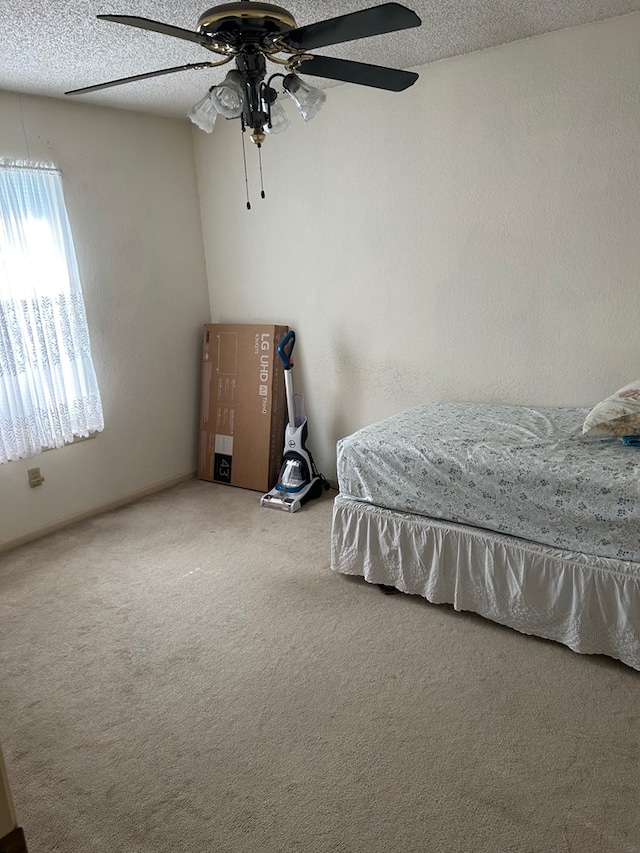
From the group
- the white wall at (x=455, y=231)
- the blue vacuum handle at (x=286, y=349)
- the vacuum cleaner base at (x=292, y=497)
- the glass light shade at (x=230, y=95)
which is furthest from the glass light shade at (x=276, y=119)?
the vacuum cleaner base at (x=292, y=497)

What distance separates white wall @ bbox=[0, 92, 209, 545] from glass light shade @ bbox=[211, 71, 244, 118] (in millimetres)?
1910

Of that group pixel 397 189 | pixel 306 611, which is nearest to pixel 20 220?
pixel 397 189

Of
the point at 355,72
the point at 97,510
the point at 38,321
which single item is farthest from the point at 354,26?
the point at 97,510

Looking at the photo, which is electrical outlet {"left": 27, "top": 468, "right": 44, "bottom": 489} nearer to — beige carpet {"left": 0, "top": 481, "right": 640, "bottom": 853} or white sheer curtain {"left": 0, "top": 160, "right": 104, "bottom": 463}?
white sheer curtain {"left": 0, "top": 160, "right": 104, "bottom": 463}

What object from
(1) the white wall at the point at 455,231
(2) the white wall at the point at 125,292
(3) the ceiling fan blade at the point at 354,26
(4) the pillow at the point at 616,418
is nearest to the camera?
(3) the ceiling fan blade at the point at 354,26

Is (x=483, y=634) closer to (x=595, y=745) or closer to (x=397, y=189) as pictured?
(x=595, y=745)

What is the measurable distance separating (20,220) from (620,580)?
10.9 ft

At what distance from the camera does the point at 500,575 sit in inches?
99.7

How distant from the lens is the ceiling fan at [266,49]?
177 cm

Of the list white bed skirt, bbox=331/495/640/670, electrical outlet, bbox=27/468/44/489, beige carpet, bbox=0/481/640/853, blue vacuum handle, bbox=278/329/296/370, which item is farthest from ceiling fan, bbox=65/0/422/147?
electrical outlet, bbox=27/468/44/489

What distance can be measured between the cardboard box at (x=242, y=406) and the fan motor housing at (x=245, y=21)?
234cm

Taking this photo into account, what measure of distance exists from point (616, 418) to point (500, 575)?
0.76 m

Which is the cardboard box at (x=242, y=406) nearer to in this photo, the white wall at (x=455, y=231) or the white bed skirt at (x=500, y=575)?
the white wall at (x=455, y=231)

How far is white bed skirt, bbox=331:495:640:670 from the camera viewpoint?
227 centimetres
